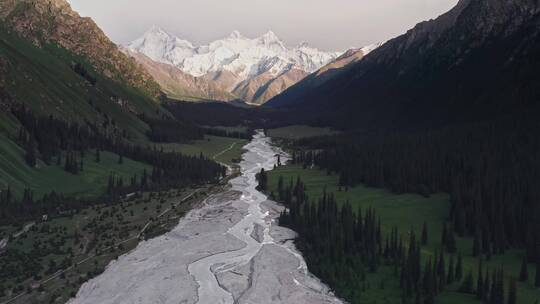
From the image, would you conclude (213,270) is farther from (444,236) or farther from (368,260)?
(444,236)

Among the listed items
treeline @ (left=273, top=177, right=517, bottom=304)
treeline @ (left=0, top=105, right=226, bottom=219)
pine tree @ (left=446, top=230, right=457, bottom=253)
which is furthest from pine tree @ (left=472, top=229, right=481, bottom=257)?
treeline @ (left=0, top=105, right=226, bottom=219)

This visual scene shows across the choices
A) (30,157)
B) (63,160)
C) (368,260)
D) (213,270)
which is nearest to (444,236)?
(368,260)

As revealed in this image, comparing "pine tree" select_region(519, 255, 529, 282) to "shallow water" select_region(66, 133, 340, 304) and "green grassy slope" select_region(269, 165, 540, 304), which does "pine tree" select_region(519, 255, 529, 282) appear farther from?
"shallow water" select_region(66, 133, 340, 304)

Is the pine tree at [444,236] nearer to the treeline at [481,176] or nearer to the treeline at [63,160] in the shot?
the treeline at [481,176]

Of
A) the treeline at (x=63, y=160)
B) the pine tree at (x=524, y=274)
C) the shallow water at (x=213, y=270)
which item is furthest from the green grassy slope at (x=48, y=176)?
the pine tree at (x=524, y=274)

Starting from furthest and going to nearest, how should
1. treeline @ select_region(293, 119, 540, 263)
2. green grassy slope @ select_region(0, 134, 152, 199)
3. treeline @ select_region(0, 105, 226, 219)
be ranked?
green grassy slope @ select_region(0, 134, 152, 199) < treeline @ select_region(0, 105, 226, 219) < treeline @ select_region(293, 119, 540, 263)

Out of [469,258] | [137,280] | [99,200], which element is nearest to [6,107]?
[99,200]
